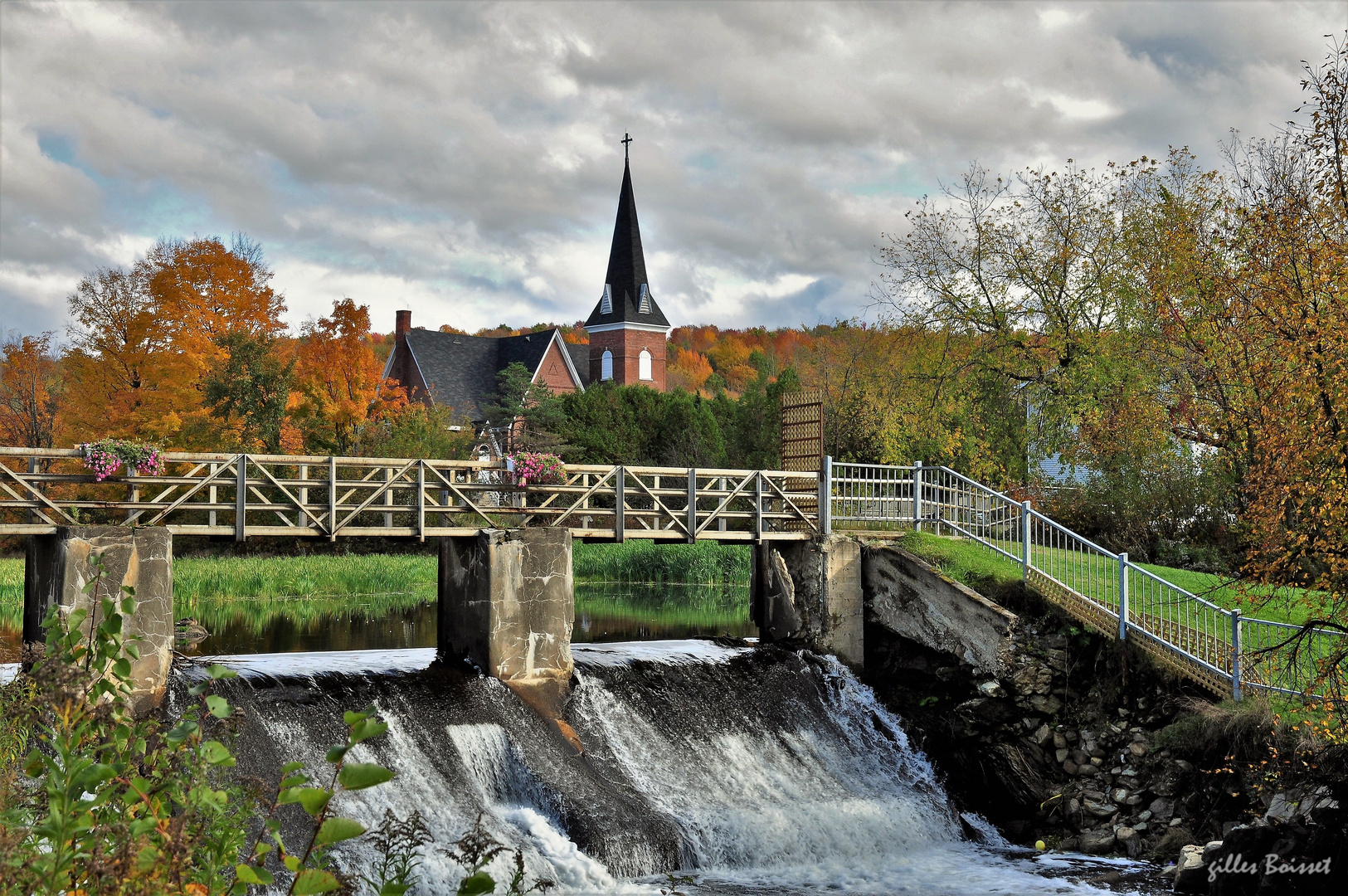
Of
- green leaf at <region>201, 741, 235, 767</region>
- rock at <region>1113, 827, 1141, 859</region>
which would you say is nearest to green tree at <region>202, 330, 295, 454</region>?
rock at <region>1113, 827, 1141, 859</region>

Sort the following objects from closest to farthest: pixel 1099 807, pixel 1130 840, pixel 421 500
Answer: pixel 1130 840 < pixel 1099 807 < pixel 421 500

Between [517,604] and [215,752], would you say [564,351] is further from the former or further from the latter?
[215,752]

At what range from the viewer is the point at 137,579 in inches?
508

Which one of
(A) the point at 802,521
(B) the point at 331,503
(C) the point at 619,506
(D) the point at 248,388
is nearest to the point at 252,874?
(B) the point at 331,503

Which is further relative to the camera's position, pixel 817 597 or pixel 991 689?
pixel 817 597

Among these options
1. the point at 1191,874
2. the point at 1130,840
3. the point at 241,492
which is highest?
the point at 241,492

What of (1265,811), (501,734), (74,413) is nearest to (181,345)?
(74,413)

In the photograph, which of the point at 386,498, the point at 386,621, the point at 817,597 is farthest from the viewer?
the point at 386,621

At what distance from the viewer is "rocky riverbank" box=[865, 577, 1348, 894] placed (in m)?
10.4

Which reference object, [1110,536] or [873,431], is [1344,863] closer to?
[1110,536]

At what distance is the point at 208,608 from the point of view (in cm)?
2611

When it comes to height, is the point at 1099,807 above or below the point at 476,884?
below

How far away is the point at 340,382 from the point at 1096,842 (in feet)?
98.2

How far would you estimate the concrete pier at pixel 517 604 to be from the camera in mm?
14883
